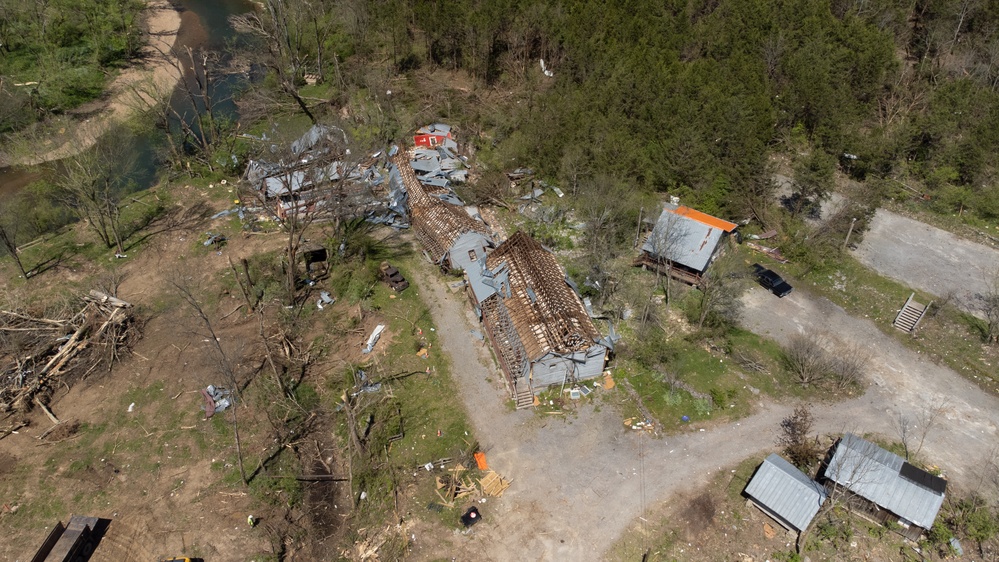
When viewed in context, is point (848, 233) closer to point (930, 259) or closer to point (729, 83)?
point (930, 259)

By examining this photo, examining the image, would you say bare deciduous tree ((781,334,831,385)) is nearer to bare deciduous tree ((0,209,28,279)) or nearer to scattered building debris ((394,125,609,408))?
scattered building debris ((394,125,609,408))

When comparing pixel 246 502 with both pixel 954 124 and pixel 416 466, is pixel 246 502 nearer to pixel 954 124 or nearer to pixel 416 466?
pixel 416 466

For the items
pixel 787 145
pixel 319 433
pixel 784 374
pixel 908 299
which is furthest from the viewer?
pixel 787 145

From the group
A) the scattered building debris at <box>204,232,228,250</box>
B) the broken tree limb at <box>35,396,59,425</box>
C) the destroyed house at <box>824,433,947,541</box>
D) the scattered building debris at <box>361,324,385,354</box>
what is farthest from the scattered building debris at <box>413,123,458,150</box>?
the destroyed house at <box>824,433,947,541</box>

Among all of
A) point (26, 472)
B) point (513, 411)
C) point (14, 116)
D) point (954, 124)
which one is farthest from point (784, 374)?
point (14, 116)

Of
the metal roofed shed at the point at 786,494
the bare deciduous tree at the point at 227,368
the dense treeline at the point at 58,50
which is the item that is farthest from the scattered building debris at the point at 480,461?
the dense treeline at the point at 58,50

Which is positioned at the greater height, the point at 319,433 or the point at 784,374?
the point at 784,374
